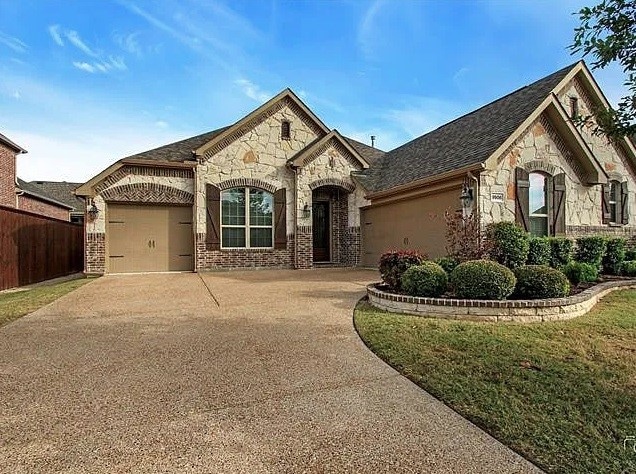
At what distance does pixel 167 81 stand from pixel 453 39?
9.99 meters

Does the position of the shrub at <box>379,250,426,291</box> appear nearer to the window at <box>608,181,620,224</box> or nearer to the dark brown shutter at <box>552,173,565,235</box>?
the dark brown shutter at <box>552,173,565,235</box>

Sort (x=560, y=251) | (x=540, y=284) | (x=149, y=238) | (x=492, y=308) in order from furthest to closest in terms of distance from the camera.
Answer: (x=149, y=238)
(x=560, y=251)
(x=540, y=284)
(x=492, y=308)

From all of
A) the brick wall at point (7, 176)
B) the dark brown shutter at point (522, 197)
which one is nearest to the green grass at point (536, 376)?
the dark brown shutter at point (522, 197)

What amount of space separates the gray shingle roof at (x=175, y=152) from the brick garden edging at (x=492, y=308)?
1019 centimetres

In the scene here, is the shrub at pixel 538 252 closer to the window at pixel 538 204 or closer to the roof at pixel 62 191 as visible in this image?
the window at pixel 538 204

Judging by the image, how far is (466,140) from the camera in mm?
12508

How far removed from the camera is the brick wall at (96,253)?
12.6 metres

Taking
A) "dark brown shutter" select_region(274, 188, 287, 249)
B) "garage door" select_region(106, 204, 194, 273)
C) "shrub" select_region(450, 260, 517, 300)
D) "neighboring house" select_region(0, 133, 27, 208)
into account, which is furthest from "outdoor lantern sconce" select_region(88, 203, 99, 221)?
"shrub" select_region(450, 260, 517, 300)

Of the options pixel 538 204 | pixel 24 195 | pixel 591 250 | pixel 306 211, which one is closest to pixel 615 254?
pixel 591 250

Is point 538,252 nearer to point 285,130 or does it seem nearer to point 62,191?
point 285,130

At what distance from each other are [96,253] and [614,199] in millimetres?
17466

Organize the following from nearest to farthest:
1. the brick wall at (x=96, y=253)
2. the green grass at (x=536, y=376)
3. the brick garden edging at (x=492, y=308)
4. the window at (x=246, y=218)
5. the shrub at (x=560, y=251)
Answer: the green grass at (x=536, y=376) → the brick garden edging at (x=492, y=308) → the shrub at (x=560, y=251) → the brick wall at (x=96, y=253) → the window at (x=246, y=218)

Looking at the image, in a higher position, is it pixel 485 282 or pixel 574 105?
pixel 574 105

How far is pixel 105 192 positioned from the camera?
12.7 m
